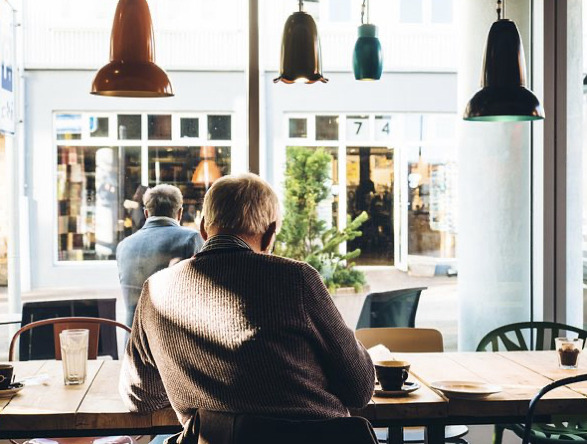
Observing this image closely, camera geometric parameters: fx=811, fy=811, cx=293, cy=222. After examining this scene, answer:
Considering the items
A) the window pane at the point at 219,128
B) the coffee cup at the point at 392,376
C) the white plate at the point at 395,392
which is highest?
the window pane at the point at 219,128

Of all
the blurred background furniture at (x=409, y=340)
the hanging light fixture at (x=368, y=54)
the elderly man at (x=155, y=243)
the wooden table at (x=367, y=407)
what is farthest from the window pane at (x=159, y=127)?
the wooden table at (x=367, y=407)

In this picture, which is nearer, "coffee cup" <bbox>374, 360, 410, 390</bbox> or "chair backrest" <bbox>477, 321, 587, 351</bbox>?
"coffee cup" <bbox>374, 360, 410, 390</bbox>

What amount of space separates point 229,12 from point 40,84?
1.15m

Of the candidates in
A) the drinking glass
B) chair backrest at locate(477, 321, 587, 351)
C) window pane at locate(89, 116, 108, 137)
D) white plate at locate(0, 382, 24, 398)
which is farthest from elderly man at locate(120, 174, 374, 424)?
window pane at locate(89, 116, 108, 137)

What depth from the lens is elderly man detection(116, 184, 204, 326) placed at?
172 inches

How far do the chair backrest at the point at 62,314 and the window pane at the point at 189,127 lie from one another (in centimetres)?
104

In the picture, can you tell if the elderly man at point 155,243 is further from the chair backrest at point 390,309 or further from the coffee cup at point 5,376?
the coffee cup at point 5,376

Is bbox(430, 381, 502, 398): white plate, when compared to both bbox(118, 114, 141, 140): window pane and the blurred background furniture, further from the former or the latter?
bbox(118, 114, 141, 140): window pane

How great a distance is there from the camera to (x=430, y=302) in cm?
493

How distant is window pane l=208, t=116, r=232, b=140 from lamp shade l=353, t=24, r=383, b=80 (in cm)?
116

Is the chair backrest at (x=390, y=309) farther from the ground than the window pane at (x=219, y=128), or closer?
closer

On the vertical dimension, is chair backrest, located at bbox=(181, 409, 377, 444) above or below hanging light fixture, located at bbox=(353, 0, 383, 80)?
below

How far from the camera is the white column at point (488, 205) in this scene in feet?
15.8

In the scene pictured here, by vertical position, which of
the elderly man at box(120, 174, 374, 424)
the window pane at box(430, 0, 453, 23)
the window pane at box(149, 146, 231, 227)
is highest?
the window pane at box(430, 0, 453, 23)
